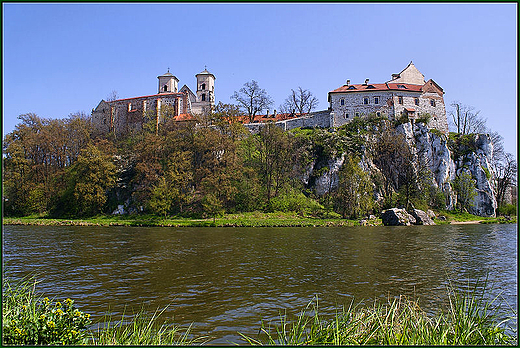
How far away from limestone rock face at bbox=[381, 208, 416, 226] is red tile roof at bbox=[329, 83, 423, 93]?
3084cm

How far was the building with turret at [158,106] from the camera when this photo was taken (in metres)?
71.4

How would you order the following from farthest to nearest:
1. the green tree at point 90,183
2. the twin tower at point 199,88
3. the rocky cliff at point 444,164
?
the twin tower at point 199,88
the rocky cliff at point 444,164
the green tree at point 90,183

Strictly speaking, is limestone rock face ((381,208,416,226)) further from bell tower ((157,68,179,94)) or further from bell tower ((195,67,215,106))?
bell tower ((157,68,179,94))

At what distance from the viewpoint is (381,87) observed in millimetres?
65188

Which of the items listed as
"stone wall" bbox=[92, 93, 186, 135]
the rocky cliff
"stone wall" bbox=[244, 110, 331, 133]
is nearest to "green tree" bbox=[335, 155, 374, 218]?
the rocky cliff

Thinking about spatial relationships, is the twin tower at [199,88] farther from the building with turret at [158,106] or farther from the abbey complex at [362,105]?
the abbey complex at [362,105]

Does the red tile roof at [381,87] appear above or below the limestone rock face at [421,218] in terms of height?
above

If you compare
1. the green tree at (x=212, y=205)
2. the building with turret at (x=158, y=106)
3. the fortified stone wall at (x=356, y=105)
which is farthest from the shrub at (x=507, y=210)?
the building with turret at (x=158, y=106)

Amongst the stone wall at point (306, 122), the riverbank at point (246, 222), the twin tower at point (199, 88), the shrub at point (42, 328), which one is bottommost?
the riverbank at point (246, 222)

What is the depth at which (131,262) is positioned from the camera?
1625 cm

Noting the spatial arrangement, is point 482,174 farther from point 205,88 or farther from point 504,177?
point 205,88

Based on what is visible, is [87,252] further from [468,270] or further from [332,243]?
[468,270]

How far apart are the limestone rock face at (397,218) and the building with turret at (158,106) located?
4214cm

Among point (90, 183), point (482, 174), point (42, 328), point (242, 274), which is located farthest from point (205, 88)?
point (42, 328)
